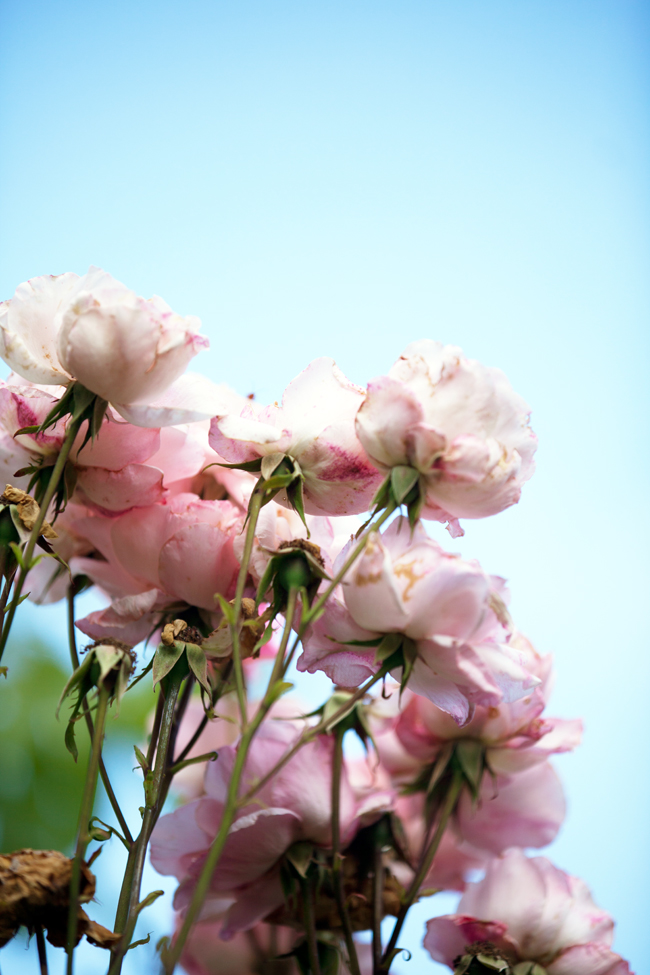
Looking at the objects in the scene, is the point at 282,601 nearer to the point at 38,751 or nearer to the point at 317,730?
the point at 317,730

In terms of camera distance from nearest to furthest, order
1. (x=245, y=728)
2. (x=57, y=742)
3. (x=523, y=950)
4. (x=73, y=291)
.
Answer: (x=245, y=728) < (x=73, y=291) < (x=523, y=950) < (x=57, y=742)

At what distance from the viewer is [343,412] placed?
1.38 ft

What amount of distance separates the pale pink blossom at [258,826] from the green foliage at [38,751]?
0.21 m

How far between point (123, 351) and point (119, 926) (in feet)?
0.81

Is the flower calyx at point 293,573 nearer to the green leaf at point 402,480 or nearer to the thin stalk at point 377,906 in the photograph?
the green leaf at point 402,480

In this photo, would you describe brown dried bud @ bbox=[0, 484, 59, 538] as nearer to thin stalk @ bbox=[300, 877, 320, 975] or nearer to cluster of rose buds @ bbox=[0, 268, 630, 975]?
cluster of rose buds @ bbox=[0, 268, 630, 975]

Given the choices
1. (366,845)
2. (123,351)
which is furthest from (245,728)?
(366,845)

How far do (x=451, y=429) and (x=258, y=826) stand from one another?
→ 0.25 meters

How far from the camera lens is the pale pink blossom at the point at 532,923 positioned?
506 mm

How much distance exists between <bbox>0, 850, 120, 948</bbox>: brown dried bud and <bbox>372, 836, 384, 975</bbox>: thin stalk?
0.16 metres

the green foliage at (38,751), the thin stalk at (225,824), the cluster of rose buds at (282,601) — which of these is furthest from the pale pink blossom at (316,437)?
the green foliage at (38,751)

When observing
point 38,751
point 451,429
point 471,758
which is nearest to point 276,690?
point 451,429

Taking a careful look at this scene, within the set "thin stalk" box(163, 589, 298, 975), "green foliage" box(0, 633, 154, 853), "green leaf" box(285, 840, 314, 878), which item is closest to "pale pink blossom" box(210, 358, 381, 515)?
"thin stalk" box(163, 589, 298, 975)

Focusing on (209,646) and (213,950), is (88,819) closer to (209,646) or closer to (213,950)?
(209,646)
